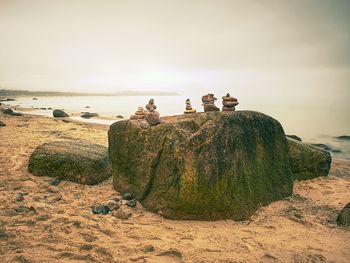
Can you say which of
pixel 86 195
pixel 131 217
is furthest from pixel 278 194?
pixel 86 195

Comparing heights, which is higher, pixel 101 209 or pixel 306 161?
pixel 306 161

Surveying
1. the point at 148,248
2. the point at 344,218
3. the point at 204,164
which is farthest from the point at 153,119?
the point at 344,218

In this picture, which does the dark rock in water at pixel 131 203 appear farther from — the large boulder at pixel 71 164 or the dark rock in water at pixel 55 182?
the dark rock in water at pixel 55 182

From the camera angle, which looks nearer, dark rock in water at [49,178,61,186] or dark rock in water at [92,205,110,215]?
dark rock in water at [92,205,110,215]

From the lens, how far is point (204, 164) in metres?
5.99

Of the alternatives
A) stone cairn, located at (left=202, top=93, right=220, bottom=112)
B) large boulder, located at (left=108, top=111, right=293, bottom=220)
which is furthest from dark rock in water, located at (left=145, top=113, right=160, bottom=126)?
stone cairn, located at (left=202, top=93, right=220, bottom=112)

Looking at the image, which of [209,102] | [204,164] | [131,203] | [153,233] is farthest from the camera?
[209,102]

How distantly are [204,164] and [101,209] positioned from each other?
8.55 ft

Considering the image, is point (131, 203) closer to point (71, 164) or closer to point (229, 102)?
point (71, 164)

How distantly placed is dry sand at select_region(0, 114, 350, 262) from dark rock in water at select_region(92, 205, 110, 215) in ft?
0.42

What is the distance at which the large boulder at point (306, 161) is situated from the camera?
8.77 m

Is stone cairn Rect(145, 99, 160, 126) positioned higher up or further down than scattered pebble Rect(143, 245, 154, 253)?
higher up

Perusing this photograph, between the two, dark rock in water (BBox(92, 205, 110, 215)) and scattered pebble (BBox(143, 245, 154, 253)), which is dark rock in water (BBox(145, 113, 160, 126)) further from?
scattered pebble (BBox(143, 245, 154, 253))

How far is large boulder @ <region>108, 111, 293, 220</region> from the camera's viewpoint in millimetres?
5938
